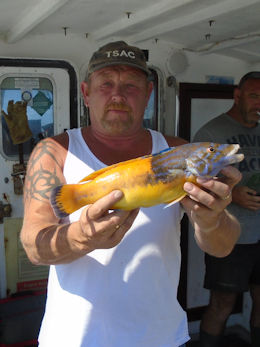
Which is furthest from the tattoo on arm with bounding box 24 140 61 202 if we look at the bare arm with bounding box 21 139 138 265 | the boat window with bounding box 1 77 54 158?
the boat window with bounding box 1 77 54 158

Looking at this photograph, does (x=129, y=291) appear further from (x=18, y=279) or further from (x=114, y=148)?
(x=18, y=279)

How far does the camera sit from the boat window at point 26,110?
343 centimetres

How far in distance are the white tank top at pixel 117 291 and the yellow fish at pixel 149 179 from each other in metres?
0.34

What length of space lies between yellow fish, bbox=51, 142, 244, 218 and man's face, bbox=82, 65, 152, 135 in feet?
1.53

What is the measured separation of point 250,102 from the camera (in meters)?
3.39

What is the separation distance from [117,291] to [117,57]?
46.0 inches

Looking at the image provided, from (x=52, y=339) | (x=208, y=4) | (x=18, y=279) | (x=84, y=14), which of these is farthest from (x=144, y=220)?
(x=18, y=279)

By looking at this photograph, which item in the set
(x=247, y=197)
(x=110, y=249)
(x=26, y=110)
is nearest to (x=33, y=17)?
(x=26, y=110)

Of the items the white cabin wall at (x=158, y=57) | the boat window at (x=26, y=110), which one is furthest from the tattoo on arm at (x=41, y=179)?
the white cabin wall at (x=158, y=57)

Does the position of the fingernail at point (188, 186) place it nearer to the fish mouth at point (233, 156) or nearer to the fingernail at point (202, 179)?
the fingernail at point (202, 179)

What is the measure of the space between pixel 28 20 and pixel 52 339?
220 centimetres

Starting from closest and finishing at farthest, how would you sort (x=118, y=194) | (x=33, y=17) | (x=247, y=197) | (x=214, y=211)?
(x=118, y=194) < (x=214, y=211) < (x=33, y=17) < (x=247, y=197)

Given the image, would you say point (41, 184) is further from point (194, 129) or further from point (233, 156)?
point (194, 129)

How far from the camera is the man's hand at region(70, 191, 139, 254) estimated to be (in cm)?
141
